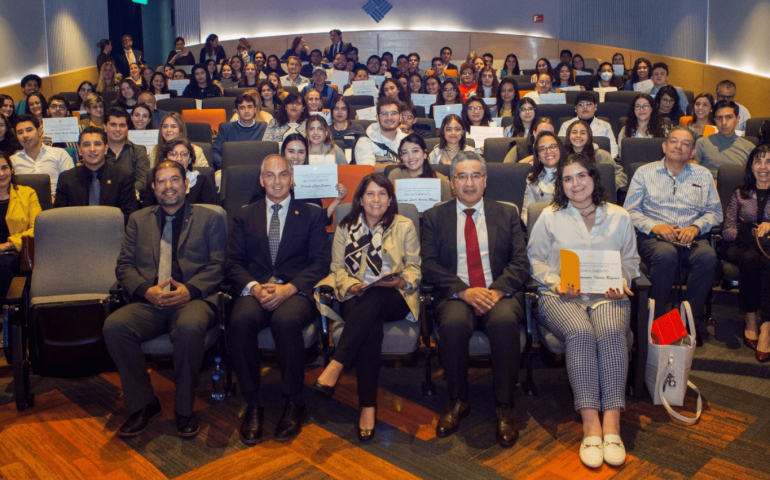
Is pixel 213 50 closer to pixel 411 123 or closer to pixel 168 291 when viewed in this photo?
pixel 411 123

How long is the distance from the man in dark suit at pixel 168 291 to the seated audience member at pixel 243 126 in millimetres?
2512

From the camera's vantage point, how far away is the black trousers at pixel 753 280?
Answer: 4.00 metres

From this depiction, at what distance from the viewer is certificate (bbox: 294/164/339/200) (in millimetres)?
4250

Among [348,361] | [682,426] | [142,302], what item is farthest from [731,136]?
[142,302]

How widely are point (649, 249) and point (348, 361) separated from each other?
7.11ft

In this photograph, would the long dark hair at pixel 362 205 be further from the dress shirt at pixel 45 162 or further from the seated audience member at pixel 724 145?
the seated audience member at pixel 724 145

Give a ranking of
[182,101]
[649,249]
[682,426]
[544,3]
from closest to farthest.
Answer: [682,426], [649,249], [182,101], [544,3]

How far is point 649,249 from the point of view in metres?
4.12

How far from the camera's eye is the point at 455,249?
3.56 metres

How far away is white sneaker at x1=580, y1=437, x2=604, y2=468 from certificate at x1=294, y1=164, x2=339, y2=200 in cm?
223

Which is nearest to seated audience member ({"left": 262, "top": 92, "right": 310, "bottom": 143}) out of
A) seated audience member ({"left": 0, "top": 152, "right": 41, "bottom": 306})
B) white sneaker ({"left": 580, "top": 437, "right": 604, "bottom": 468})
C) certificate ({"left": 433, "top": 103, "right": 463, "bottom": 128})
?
certificate ({"left": 433, "top": 103, "right": 463, "bottom": 128})

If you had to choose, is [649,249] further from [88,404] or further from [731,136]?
[88,404]

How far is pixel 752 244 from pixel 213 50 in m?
11.4

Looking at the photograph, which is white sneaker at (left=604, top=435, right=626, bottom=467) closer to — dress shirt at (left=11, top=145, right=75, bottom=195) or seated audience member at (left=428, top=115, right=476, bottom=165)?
seated audience member at (left=428, top=115, right=476, bottom=165)
